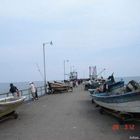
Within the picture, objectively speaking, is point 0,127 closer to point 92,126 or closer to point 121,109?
point 92,126

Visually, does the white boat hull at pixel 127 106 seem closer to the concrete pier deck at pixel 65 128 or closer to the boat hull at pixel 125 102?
the boat hull at pixel 125 102

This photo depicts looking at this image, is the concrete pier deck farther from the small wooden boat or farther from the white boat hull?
the small wooden boat

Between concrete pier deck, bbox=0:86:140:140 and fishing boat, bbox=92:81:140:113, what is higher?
fishing boat, bbox=92:81:140:113

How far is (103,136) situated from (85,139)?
2.78 ft

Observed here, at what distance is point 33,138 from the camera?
41.7 ft

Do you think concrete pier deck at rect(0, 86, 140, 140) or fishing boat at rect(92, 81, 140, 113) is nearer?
concrete pier deck at rect(0, 86, 140, 140)

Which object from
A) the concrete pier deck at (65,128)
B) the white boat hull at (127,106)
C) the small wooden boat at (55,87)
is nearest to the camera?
the concrete pier deck at (65,128)

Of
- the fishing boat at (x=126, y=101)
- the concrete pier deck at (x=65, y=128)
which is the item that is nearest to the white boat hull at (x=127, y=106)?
the fishing boat at (x=126, y=101)

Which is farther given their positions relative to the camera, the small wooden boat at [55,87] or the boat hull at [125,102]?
the small wooden boat at [55,87]

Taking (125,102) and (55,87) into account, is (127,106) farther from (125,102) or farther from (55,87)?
(55,87)

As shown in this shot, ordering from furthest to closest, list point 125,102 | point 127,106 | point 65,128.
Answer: point 125,102
point 127,106
point 65,128

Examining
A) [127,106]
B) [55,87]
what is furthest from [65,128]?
[55,87]

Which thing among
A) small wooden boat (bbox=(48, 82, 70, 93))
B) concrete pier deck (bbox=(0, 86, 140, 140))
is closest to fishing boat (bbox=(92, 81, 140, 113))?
concrete pier deck (bbox=(0, 86, 140, 140))

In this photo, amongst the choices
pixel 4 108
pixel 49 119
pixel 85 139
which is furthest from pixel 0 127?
pixel 85 139
